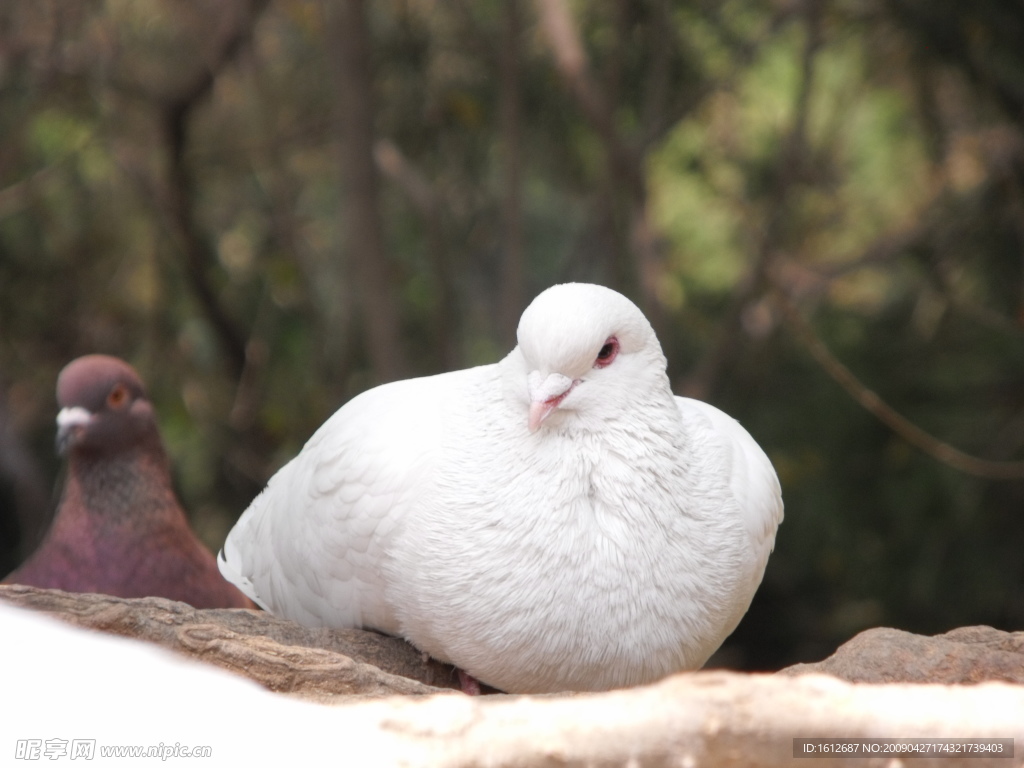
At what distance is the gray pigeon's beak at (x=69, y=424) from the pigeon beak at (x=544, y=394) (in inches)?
85.0

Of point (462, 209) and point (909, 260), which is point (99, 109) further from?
point (909, 260)

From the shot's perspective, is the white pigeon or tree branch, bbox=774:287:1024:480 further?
tree branch, bbox=774:287:1024:480

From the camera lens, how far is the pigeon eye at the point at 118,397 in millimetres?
4477

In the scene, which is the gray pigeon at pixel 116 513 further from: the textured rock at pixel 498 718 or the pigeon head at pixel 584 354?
the textured rock at pixel 498 718

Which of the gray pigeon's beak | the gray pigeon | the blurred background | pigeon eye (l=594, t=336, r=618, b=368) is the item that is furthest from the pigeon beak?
the blurred background

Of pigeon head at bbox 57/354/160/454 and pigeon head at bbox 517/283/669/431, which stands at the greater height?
pigeon head at bbox 517/283/669/431

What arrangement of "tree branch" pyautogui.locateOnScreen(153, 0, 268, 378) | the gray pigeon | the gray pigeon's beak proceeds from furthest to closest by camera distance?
"tree branch" pyautogui.locateOnScreen(153, 0, 268, 378), the gray pigeon's beak, the gray pigeon

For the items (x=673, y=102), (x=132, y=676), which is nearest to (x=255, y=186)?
(x=673, y=102)

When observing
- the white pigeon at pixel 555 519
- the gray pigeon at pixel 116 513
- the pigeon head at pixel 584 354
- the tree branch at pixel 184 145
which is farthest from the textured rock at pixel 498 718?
the tree branch at pixel 184 145

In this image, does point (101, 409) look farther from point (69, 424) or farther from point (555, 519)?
point (555, 519)

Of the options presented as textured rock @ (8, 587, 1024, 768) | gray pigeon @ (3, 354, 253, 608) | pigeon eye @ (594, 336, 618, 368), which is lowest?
gray pigeon @ (3, 354, 253, 608)

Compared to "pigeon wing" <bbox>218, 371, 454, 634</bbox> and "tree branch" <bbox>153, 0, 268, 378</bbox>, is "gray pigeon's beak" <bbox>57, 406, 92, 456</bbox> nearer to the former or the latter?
"pigeon wing" <bbox>218, 371, 454, 634</bbox>

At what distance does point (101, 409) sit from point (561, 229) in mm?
4627

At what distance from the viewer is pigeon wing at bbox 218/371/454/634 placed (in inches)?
125
